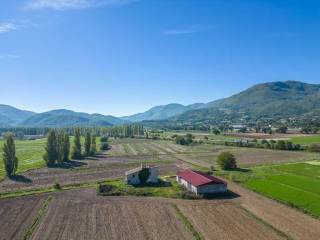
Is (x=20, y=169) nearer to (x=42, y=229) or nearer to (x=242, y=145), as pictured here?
(x=42, y=229)

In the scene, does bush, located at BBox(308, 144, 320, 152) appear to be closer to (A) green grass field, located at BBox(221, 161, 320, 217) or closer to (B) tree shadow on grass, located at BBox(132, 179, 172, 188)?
(A) green grass field, located at BBox(221, 161, 320, 217)

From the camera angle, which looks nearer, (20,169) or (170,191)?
(170,191)

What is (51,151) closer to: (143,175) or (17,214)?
(143,175)

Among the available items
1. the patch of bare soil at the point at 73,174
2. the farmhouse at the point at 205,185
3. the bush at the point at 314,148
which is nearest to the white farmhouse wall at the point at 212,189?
the farmhouse at the point at 205,185

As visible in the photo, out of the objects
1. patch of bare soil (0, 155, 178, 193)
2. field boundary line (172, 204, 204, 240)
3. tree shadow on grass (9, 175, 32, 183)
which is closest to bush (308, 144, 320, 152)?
patch of bare soil (0, 155, 178, 193)

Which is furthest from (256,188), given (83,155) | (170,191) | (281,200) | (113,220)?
(83,155)

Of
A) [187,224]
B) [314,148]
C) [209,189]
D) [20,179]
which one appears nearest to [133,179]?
[209,189]
